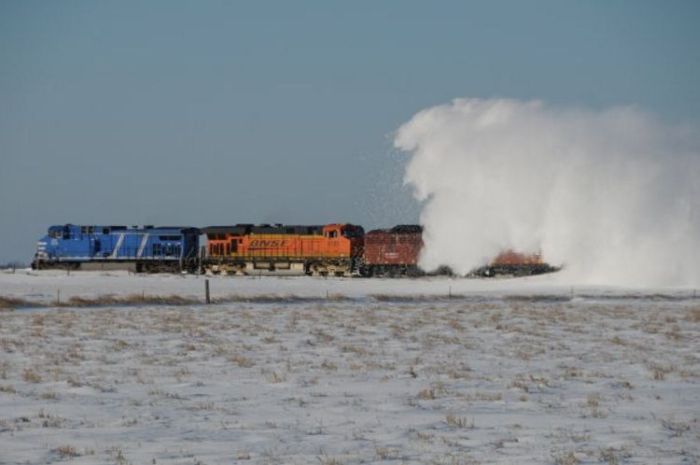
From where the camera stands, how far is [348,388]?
15438 mm

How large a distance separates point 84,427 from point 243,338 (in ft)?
38.7

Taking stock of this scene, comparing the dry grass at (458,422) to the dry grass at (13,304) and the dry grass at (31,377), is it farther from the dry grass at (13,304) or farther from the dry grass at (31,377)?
the dry grass at (13,304)

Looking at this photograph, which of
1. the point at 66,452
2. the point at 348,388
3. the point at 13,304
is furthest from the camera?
the point at 13,304

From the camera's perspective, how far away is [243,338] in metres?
23.8

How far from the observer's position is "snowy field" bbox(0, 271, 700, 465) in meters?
10.8

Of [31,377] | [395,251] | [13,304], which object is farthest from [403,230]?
[31,377]

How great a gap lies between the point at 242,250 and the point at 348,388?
188 feet

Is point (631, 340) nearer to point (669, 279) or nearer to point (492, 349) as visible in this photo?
point (492, 349)

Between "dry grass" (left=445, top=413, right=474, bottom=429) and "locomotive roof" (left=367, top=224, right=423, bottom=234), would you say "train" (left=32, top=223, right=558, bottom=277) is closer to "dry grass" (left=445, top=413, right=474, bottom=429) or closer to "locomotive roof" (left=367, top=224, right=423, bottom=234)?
"locomotive roof" (left=367, top=224, right=423, bottom=234)

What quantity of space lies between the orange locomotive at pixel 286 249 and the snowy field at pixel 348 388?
36.9m

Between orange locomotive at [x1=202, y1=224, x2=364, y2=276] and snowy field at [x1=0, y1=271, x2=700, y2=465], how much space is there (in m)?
36.9

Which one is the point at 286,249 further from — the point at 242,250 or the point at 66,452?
the point at 66,452

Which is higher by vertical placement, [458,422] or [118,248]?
[118,248]

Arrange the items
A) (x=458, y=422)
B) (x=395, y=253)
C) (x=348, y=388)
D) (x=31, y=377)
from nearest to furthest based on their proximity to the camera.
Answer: (x=458, y=422)
(x=348, y=388)
(x=31, y=377)
(x=395, y=253)
